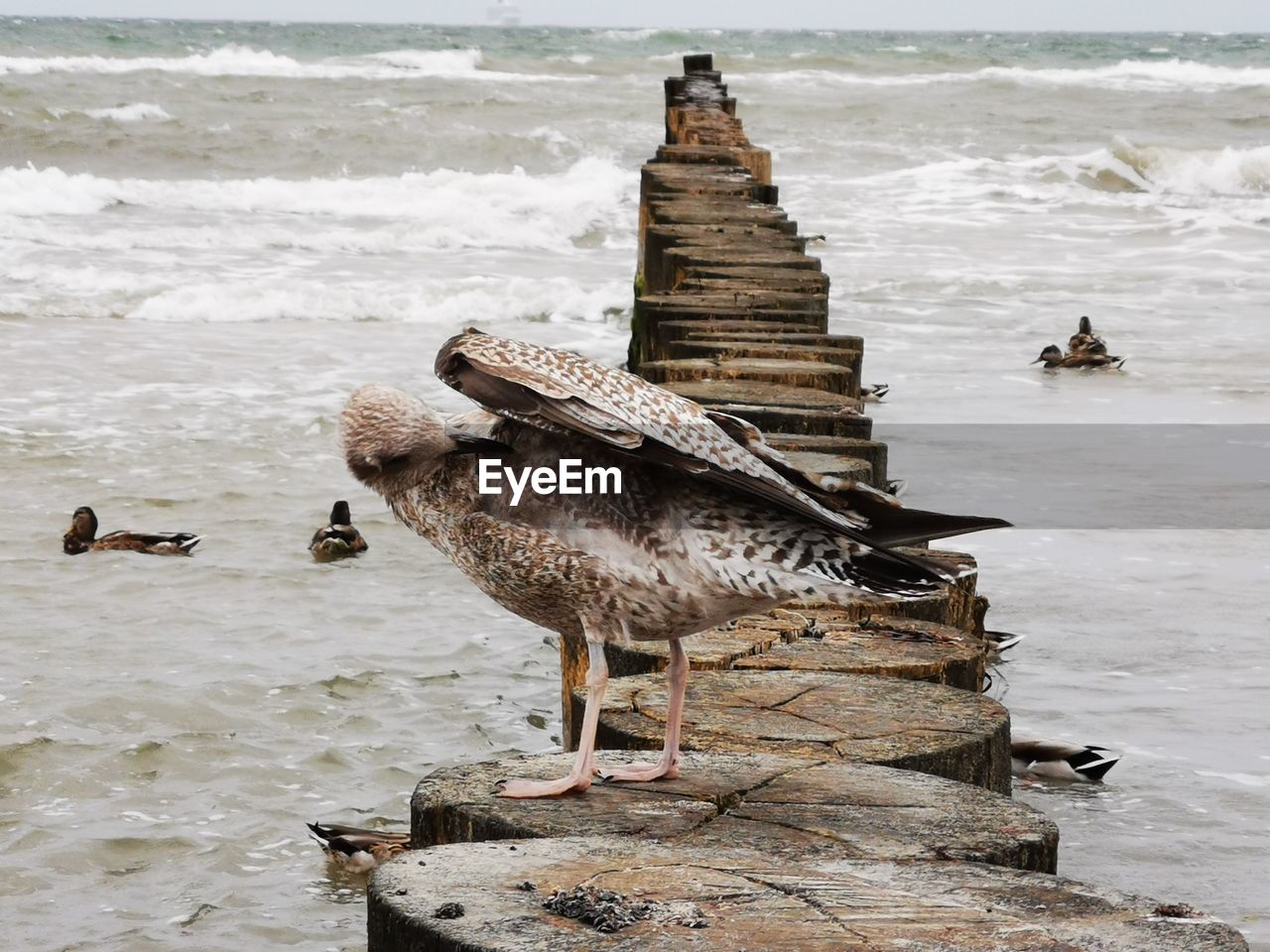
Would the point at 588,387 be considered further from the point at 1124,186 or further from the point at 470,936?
the point at 1124,186

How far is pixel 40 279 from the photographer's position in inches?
786

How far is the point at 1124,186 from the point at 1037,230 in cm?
748

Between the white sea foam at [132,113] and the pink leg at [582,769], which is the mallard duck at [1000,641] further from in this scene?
the white sea foam at [132,113]

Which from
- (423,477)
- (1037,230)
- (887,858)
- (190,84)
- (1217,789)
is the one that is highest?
(190,84)

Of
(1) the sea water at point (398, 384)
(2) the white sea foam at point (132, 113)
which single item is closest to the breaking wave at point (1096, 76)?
(1) the sea water at point (398, 384)

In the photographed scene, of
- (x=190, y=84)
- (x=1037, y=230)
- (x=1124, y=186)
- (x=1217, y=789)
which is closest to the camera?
(x=1217, y=789)

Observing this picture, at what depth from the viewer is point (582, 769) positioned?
10.7ft

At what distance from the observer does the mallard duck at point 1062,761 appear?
602 cm

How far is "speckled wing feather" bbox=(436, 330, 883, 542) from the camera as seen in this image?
3047 mm

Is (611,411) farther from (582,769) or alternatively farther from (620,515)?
(582,769)

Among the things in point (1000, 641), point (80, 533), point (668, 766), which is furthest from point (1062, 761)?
point (80, 533)

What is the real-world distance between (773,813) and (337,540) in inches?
256

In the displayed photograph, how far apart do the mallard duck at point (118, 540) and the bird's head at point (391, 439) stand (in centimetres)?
609

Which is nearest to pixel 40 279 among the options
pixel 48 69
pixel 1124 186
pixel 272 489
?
pixel 272 489
